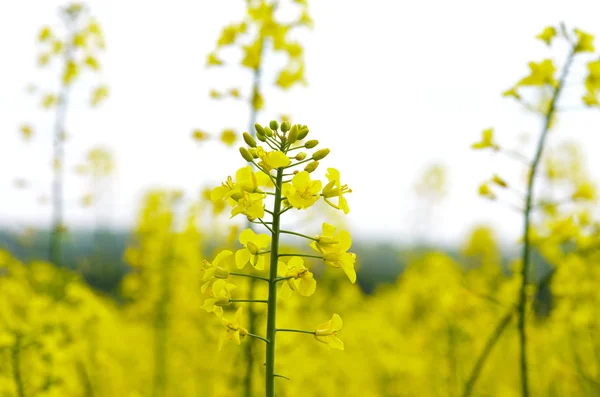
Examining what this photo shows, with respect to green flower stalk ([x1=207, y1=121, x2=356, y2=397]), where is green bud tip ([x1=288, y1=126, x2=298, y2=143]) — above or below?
above

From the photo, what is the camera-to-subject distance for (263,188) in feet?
6.37

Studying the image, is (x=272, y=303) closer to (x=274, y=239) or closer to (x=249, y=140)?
(x=274, y=239)

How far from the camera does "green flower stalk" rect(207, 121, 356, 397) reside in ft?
5.65

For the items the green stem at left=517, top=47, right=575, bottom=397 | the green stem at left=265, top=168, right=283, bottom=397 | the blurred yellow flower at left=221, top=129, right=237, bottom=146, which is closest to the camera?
the green stem at left=265, top=168, right=283, bottom=397

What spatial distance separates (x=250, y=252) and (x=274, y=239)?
0.52 ft

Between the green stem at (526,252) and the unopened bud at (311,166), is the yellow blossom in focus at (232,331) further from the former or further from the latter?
the green stem at (526,252)

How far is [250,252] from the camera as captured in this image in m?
1.84

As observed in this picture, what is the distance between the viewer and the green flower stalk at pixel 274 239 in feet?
5.65

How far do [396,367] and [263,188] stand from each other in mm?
4897

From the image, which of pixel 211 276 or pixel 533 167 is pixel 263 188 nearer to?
pixel 211 276

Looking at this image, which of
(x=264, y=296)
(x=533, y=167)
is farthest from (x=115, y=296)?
(x=533, y=167)

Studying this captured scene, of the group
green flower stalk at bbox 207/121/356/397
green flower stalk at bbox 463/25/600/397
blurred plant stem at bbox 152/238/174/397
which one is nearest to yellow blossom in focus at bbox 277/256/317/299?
green flower stalk at bbox 207/121/356/397

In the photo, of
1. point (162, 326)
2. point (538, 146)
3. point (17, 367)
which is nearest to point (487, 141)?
point (538, 146)

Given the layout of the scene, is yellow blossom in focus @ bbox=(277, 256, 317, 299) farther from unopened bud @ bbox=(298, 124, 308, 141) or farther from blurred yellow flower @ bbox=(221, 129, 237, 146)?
blurred yellow flower @ bbox=(221, 129, 237, 146)
